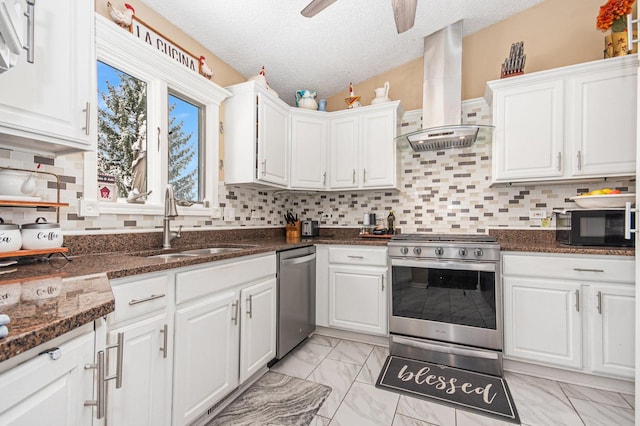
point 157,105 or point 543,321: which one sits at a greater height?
point 157,105

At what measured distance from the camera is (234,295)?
176cm

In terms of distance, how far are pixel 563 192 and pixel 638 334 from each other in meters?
1.44

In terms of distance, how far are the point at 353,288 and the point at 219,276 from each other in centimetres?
136

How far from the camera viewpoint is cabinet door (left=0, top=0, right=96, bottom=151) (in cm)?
107

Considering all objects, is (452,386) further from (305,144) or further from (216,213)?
(305,144)

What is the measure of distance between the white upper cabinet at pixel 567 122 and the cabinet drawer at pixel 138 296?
256cm

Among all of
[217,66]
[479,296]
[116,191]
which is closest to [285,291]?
[116,191]

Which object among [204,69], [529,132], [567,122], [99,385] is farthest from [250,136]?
[567,122]

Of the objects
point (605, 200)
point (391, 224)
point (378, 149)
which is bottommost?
point (391, 224)

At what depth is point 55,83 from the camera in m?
1.18

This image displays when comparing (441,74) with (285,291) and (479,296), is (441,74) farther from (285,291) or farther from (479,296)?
(285,291)

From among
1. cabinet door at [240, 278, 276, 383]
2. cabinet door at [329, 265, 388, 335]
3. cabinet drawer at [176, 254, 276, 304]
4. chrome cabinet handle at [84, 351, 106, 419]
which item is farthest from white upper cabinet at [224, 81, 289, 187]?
chrome cabinet handle at [84, 351, 106, 419]

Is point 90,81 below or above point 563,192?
above

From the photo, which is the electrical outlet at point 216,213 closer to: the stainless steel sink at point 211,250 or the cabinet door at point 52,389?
the stainless steel sink at point 211,250
